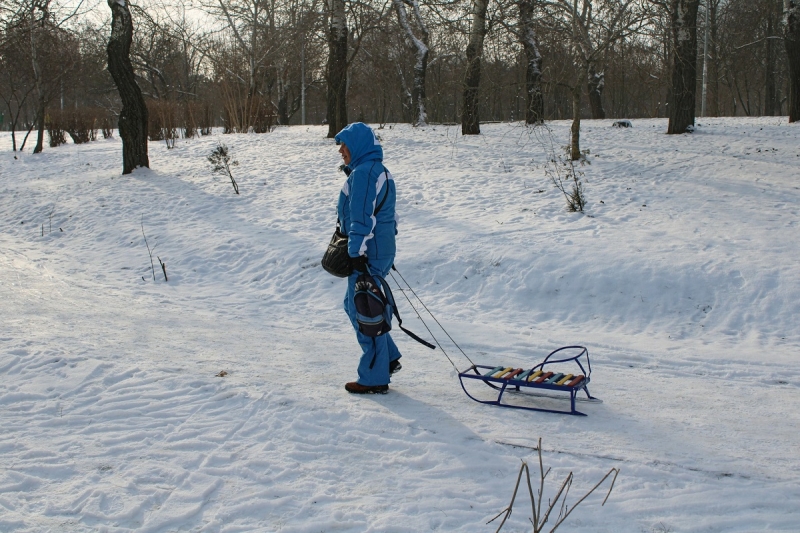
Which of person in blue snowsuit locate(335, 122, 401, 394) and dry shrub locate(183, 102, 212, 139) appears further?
dry shrub locate(183, 102, 212, 139)

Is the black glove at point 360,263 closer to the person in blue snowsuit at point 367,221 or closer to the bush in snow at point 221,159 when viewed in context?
the person in blue snowsuit at point 367,221

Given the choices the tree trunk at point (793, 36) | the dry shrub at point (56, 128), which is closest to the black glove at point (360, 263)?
the tree trunk at point (793, 36)

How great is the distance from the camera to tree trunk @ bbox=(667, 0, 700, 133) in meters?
13.3

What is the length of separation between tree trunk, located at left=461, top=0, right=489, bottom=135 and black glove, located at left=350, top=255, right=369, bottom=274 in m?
9.86

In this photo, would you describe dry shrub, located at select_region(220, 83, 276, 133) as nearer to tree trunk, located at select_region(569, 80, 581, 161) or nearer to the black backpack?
tree trunk, located at select_region(569, 80, 581, 161)

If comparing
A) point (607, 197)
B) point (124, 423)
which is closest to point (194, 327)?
point (124, 423)

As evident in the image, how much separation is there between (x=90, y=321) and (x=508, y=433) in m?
4.38

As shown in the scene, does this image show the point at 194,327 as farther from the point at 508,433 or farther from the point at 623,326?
the point at 623,326

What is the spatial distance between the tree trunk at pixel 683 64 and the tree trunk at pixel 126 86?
1065cm

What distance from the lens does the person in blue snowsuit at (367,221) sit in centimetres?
438

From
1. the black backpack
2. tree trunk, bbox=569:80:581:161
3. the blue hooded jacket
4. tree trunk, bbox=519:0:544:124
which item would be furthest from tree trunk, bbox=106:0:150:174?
the black backpack

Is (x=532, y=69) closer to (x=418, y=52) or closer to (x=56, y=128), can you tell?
(x=418, y=52)

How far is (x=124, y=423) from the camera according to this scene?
13.6 ft

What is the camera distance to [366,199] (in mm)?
4371
